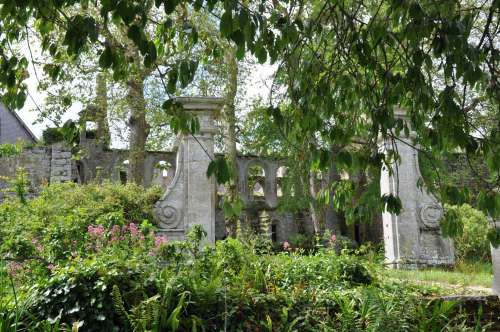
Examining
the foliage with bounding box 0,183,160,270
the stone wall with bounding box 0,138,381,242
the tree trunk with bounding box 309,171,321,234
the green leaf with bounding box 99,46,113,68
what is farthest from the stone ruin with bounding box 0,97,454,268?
the stone wall with bounding box 0,138,381,242

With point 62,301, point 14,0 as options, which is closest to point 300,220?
point 62,301

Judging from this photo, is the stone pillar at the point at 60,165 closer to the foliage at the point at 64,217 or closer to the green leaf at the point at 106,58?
the foliage at the point at 64,217

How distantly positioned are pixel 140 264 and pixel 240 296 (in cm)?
95

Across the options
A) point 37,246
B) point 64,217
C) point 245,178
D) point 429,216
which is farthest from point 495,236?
point 245,178

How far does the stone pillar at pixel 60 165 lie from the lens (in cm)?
1519

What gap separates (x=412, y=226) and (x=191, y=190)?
13.3 feet

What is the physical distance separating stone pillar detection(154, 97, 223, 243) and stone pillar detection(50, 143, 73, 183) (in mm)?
7210

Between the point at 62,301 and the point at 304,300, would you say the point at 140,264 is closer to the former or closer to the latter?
the point at 62,301

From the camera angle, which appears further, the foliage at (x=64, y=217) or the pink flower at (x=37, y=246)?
the pink flower at (x=37, y=246)

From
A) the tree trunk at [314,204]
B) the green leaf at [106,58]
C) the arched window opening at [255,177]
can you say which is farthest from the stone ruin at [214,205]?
the arched window opening at [255,177]

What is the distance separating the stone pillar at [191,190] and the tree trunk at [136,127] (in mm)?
6400

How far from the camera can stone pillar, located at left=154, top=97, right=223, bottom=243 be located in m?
9.00

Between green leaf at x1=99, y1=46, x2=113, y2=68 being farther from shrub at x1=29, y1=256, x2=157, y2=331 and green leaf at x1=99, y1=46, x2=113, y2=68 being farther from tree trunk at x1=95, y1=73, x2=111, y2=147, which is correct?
tree trunk at x1=95, y1=73, x2=111, y2=147

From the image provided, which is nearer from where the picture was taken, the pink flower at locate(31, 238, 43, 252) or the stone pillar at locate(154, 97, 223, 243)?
the pink flower at locate(31, 238, 43, 252)
